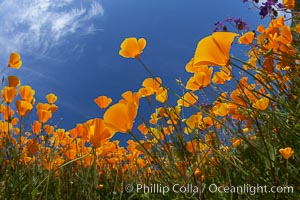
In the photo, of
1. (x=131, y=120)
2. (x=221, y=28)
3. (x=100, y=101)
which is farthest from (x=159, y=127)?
(x=221, y=28)

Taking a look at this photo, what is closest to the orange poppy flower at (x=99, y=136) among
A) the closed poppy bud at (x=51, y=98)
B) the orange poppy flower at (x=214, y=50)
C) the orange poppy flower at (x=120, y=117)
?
the orange poppy flower at (x=120, y=117)

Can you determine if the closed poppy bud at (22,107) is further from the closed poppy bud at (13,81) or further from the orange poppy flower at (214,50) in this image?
the orange poppy flower at (214,50)

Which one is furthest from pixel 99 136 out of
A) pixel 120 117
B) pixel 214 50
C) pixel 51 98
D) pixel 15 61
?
pixel 51 98

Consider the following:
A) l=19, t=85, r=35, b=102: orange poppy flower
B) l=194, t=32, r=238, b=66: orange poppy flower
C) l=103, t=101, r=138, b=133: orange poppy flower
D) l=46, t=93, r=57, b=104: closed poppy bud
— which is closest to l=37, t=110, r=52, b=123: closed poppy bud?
l=19, t=85, r=35, b=102: orange poppy flower

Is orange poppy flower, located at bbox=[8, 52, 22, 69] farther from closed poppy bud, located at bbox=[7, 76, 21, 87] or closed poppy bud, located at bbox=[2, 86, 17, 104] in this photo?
closed poppy bud, located at bbox=[2, 86, 17, 104]

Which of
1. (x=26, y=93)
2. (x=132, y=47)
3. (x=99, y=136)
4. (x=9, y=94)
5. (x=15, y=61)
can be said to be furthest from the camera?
(x=15, y=61)

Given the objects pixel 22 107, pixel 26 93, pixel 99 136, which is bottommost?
pixel 99 136

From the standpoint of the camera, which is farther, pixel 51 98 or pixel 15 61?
pixel 51 98

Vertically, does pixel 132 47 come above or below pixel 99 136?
above

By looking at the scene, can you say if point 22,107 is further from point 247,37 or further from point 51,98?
point 247,37
